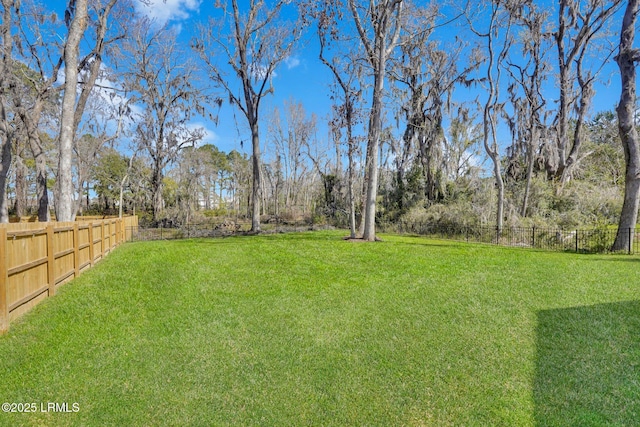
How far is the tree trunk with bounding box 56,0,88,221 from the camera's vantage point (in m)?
8.96

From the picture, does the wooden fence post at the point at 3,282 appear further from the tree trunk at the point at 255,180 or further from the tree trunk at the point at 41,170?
the tree trunk at the point at 41,170

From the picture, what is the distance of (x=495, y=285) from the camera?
5.98 metres

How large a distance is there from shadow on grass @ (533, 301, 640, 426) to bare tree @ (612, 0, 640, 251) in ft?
20.3

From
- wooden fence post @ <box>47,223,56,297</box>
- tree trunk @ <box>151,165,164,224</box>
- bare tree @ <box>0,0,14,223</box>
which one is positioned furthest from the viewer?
tree trunk @ <box>151,165,164,224</box>

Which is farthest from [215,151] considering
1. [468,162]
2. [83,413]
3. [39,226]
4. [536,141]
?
[83,413]

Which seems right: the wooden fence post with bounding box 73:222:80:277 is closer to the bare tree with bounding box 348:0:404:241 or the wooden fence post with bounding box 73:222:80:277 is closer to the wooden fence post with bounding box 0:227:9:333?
the wooden fence post with bounding box 0:227:9:333

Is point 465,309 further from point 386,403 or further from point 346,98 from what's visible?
point 346,98

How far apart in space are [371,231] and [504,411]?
27.3 ft

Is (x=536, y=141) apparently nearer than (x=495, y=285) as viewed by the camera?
No

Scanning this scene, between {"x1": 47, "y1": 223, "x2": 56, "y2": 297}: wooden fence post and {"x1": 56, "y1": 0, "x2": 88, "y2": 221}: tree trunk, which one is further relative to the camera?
{"x1": 56, "y1": 0, "x2": 88, "y2": 221}: tree trunk

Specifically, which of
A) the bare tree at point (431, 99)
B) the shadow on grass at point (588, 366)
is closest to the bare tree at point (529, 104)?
the bare tree at point (431, 99)

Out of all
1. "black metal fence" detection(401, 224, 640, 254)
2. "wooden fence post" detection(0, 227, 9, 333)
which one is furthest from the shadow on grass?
"black metal fence" detection(401, 224, 640, 254)

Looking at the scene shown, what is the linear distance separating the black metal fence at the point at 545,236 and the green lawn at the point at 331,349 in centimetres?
388

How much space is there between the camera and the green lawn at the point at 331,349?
2.83 m
